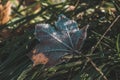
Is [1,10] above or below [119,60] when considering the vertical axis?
above

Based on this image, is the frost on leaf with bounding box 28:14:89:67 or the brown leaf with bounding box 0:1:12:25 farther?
the brown leaf with bounding box 0:1:12:25

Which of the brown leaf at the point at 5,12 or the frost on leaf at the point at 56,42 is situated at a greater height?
the brown leaf at the point at 5,12

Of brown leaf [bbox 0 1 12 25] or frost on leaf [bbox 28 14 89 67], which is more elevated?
brown leaf [bbox 0 1 12 25]

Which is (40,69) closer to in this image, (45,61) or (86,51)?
(45,61)

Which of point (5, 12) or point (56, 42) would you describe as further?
point (5, 12)

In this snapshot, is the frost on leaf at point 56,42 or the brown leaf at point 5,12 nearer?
the frost on leaf at point 56,42

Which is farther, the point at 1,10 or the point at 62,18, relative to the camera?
the point at 1,10

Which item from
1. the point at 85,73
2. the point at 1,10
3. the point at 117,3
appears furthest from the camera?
the point at 1,10

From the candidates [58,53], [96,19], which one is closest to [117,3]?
[96,19]
